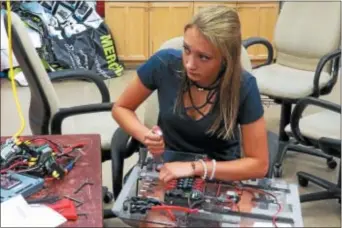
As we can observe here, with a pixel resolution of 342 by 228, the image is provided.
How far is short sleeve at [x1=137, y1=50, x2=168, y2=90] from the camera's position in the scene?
2.01 meters

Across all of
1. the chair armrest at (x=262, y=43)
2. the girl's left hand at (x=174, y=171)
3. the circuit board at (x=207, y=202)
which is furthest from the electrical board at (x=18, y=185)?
the chair armrest at (x=262, y=43)

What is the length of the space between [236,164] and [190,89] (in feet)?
1.09

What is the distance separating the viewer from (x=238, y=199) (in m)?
1.58

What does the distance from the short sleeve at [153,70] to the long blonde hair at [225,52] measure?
10 cm

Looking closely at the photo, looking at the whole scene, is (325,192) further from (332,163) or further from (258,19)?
(258,19)

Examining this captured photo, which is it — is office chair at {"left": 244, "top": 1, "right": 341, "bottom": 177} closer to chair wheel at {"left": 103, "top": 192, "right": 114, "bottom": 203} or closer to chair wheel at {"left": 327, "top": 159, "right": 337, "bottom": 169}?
chair wheel at {"left": 327, "top": 159, "right": 337, "bottom": 169}

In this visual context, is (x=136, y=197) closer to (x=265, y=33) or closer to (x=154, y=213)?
(x=154, y=213)

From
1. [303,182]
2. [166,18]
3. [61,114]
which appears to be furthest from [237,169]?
[166,18]

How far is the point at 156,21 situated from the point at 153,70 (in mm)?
3048

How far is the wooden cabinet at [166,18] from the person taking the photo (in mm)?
4949

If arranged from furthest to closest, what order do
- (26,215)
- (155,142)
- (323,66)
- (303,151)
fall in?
1. (303,151)
2. (323,66)
3. (155,142)
4. (26,215)

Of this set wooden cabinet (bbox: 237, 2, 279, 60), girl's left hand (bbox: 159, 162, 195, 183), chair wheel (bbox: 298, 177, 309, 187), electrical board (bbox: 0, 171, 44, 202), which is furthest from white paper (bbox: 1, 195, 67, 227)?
wooden cabinet (bbox: 237, 2, 279, 60)

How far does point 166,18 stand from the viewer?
16.4 feet

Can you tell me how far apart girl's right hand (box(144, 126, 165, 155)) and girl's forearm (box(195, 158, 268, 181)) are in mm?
124
